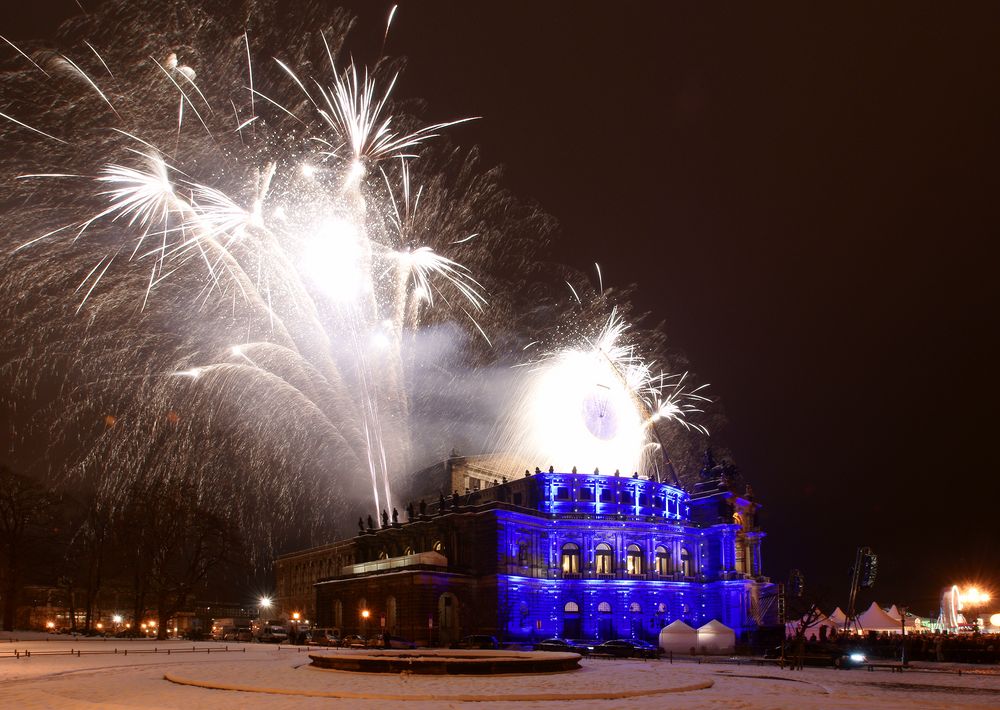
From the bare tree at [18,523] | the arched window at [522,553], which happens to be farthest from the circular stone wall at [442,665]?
the bare tree at [18,523]

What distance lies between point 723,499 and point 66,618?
8980cm

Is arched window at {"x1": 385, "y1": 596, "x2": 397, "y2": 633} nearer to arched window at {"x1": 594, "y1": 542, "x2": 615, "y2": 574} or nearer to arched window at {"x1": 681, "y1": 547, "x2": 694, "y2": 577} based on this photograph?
arched window at {"x1": 594, "y1": 542, "x2": 615, "y2": 574}

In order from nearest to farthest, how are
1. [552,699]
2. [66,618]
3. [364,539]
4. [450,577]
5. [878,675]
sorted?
[552,699] < [878,675] < [450,577] < [364,539] < [66,618]

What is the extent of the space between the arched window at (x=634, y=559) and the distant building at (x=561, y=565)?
0.34 ft

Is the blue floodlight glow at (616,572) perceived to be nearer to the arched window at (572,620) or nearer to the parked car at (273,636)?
the arched window at (572,620)

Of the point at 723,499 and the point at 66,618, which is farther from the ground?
the point at 723,499

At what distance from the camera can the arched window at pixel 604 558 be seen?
8075cm

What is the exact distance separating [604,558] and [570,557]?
3.59 m

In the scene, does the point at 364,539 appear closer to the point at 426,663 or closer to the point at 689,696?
the point at 426,663

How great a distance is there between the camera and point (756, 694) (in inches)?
1041

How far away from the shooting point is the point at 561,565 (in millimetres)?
78812

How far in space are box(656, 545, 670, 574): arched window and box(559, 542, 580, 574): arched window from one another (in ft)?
32.0

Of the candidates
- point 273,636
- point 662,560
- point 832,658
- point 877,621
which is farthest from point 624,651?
point 273,636

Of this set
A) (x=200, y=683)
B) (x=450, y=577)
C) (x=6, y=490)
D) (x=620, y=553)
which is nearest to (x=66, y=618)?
(x=6, y=490)
